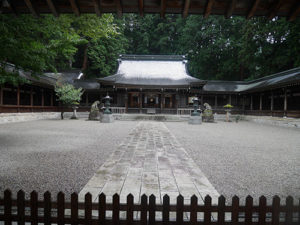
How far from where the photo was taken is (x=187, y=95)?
25.7 metres

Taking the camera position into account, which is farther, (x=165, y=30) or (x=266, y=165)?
(x=165, y=30)

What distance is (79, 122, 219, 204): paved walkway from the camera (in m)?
3.27

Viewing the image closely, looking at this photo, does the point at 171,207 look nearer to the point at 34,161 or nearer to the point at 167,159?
the point at 167,159

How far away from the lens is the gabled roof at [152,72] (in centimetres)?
2383

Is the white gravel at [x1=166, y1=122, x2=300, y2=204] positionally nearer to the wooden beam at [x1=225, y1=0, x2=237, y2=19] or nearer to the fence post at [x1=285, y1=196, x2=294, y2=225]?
the fence post at [x1=285, y1=196, x2=294, y2=225]

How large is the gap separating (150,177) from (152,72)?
2566cm

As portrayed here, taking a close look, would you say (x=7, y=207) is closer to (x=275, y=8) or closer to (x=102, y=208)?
(x=102, y=208)

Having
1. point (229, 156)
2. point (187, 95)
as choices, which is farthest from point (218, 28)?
point (229, 156)

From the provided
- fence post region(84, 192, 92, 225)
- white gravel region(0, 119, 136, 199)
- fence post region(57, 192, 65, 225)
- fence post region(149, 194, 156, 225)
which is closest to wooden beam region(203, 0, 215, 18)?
fence post region(149, 194, 156, 225)

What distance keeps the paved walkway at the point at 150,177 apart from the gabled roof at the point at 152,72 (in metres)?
18.4

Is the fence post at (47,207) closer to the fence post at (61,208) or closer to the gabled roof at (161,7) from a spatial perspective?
the fence post at (61,208)

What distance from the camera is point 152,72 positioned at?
2839 centimetres

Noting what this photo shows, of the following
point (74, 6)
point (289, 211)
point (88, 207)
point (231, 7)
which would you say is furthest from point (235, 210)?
point (74, 6)

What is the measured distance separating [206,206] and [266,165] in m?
4.18
